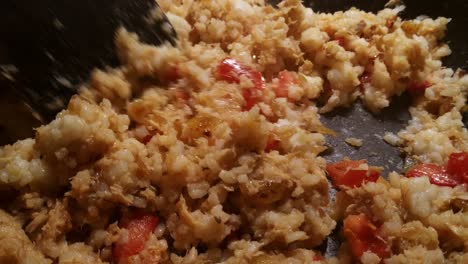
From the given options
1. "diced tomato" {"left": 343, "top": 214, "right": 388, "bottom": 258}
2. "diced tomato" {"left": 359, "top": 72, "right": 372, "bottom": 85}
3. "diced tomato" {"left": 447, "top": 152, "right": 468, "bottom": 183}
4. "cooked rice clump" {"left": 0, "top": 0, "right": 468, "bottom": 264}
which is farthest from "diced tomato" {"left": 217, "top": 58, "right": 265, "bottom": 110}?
"diced tomato" {"left": 447, "top": 152, "right": 468, "bottom": 183}

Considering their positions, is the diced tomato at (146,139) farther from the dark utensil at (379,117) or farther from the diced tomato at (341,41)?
the diced tomato at (341,41)

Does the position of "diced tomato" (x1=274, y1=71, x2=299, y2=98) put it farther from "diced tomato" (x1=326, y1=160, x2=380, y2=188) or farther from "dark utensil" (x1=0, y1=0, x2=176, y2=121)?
"dark utensil" (x1=0, y1=0, x2=176, y2=121)

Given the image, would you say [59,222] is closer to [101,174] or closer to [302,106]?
[101,174]

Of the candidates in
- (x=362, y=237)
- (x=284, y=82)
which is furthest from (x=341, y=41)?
(x=362, y=237)

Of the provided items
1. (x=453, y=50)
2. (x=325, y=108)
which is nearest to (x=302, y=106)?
(x=325, y=108)

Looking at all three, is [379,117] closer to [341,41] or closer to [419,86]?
[419,86]

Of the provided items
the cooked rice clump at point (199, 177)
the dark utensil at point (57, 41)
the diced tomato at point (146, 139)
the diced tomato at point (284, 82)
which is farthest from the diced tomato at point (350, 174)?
the dark utensil at point (57, 41)
